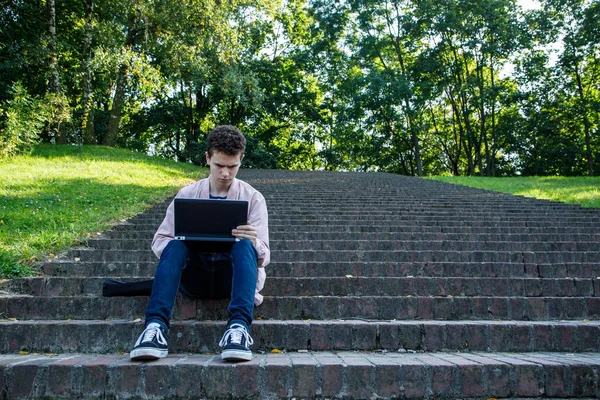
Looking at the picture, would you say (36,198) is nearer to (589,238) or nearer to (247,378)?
(247,378)

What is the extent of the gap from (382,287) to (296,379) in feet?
6.00

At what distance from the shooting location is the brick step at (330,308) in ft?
12.4

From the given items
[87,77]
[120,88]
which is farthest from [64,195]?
[120,88]

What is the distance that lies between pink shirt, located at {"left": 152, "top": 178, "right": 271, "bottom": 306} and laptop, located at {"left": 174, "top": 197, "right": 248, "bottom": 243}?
17cm

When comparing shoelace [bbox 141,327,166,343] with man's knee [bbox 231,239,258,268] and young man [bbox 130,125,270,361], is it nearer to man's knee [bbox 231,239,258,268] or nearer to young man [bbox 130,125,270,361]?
young man [bbox 130,125,270,361]

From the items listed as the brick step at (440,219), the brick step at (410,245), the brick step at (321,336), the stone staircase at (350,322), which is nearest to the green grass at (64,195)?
the stone staircase at (350,322)

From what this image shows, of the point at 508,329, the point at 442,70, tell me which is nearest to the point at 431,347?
the point at 508,329

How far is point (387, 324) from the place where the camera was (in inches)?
137

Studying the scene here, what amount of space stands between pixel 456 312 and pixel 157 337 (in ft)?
7.71

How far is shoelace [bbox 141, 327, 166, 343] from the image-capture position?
2832 millimetres

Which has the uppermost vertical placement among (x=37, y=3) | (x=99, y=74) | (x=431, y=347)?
(x=37, y=3)

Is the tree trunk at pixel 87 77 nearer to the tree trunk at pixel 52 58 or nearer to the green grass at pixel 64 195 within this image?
the tree trunk at pixel 52 58

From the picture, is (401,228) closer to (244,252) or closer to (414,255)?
(414,255)

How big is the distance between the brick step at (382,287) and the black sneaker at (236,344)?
1.39 m
